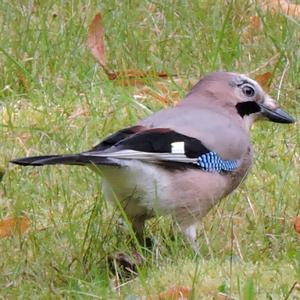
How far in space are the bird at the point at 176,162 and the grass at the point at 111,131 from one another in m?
0.13

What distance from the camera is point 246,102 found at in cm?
541

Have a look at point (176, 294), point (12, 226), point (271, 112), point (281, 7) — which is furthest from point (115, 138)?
point (281, 7)

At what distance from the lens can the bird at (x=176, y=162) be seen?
469 centimetres

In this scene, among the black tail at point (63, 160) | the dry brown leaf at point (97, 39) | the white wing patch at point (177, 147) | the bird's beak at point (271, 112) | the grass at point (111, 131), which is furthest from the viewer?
the dry brown leaf at point (97, 39)

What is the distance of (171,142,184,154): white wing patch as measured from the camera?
189 inches

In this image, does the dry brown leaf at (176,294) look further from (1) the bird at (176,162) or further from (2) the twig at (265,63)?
(2) the twig at (265,63)

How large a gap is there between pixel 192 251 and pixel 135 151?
43 cm

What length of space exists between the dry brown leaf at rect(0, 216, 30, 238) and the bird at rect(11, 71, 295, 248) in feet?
1.30

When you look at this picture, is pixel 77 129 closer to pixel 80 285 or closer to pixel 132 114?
pixel 132 114

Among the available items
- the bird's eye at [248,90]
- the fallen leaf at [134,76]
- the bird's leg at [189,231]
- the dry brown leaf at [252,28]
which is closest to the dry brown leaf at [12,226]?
the bird's leg at [189,231]

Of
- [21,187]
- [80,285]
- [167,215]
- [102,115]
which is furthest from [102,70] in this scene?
[80,285]

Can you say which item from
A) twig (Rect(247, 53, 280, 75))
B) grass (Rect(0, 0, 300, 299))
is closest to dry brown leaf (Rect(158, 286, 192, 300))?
grass (Rect(0, 0, 300, 299))

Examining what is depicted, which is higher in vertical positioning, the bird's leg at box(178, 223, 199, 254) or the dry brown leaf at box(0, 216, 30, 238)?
the bird's leg at box(178, 223, 199, 254)

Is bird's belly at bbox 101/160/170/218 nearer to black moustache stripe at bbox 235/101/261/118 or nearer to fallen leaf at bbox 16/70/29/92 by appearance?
black moustache stripe at bbox 235/101/261/118
